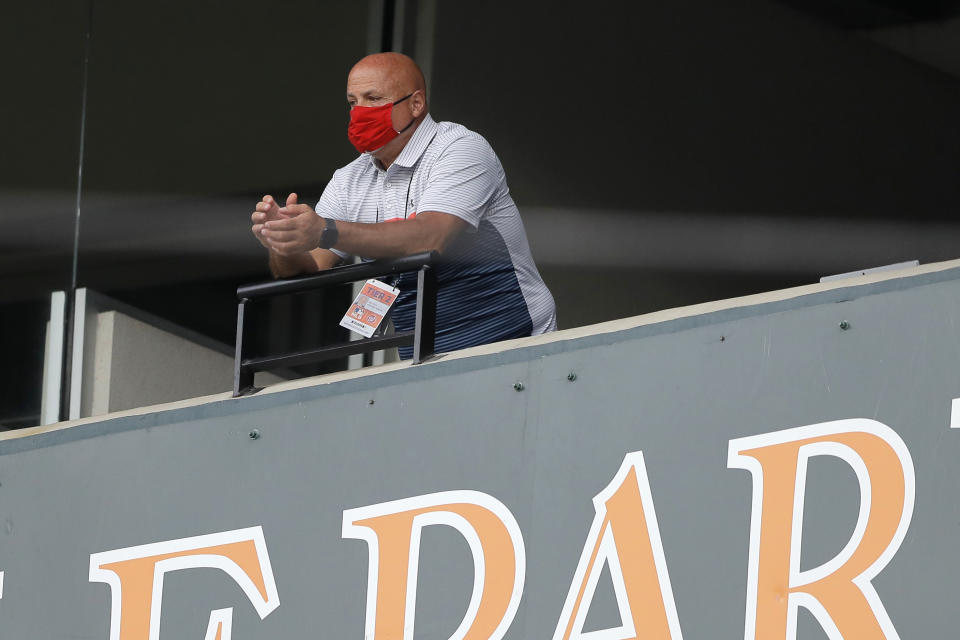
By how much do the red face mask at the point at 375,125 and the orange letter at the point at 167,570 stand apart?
1.05 metres

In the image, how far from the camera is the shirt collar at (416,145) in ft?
14.6

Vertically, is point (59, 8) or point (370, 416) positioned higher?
point (59, 8)

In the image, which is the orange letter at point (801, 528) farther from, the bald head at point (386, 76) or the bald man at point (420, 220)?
the bald head at point (386, 76)

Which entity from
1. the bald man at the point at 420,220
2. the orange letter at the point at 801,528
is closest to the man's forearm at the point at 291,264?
the bald man at the point at 420,220

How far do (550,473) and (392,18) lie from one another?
461 cm

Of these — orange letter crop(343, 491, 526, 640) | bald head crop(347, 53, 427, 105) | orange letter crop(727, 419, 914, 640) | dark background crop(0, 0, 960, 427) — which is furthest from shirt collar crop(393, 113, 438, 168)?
dark background crop(0, 0, 960, 427)

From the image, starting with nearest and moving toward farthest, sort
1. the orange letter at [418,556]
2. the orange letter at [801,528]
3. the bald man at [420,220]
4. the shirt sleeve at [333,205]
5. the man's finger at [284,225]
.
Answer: the orange letter at [801,528], the orange letter at [418,556], the man's finger at [284,225], the bald man at [420,220], the shirt sleeve at [333,205]

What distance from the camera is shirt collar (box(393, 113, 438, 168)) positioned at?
14.6 feet

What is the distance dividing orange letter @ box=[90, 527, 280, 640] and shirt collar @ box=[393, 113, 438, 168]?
3.33 ft

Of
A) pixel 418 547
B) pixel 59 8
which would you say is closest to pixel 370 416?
pixel 418 547

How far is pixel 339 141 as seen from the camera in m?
7.74

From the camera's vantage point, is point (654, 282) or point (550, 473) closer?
point (550, 473)

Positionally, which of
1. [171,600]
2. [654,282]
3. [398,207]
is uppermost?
[654,282]

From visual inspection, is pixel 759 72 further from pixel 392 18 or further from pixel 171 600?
pixel 171 600
